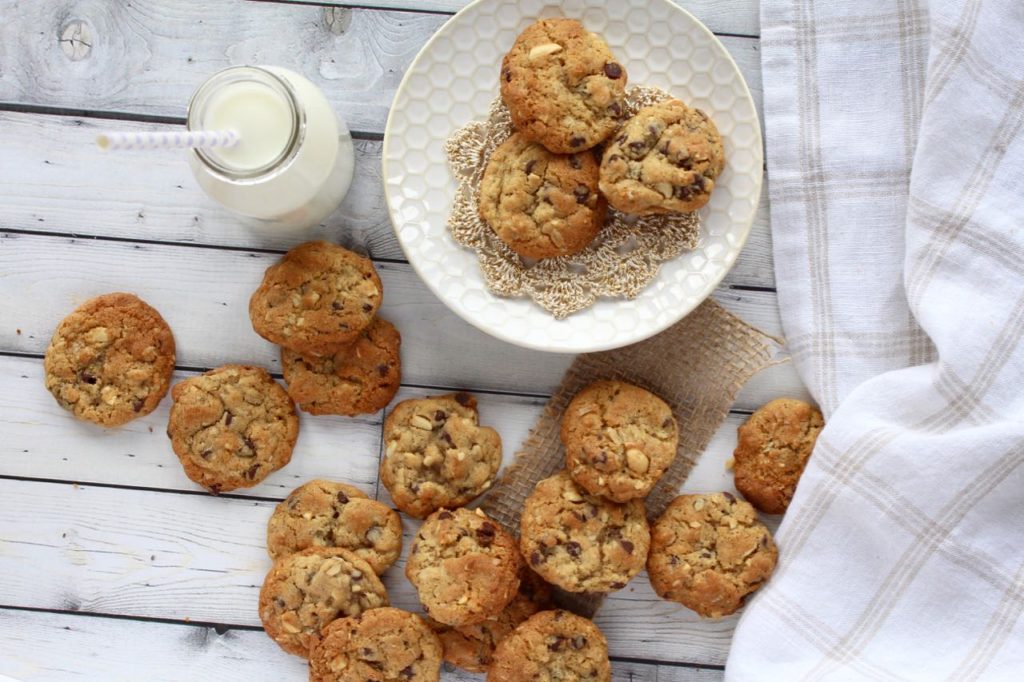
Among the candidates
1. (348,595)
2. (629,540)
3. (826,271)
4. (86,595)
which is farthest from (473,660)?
(826,271)

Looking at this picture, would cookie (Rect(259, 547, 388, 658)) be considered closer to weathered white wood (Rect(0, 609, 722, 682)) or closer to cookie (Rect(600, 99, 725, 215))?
weathered white wood (Rect(0, 609, 722, 682))

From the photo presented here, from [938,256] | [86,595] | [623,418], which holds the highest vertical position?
[938,256]

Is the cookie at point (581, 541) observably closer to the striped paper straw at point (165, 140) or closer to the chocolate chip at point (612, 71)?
the chocolate chip at point (612, 71)

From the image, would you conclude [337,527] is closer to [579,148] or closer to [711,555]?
[711,555]

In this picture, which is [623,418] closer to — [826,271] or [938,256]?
[826,271]

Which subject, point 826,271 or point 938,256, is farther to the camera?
point 826,271

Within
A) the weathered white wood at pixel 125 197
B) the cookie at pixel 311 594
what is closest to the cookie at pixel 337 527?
the cookie at pixel 311 594
